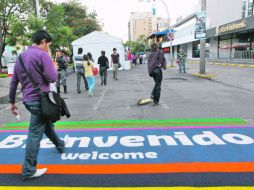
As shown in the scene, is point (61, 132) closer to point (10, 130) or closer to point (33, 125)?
point (10, 130)

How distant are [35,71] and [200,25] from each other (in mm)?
16264

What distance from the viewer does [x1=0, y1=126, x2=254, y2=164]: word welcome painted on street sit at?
14.4 feet

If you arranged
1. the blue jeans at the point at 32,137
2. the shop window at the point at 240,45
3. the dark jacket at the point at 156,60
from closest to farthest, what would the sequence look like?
the blue jeans at the point at 32,137 < the dark jacket at the point at 156,60 < the shop window at the point at 240,45

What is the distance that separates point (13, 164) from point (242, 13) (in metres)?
34.6

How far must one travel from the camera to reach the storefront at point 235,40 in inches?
1075

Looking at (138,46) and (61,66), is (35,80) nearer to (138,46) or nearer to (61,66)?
(61,66)

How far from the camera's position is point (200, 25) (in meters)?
18.3

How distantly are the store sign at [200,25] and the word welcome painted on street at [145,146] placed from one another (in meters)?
12.9

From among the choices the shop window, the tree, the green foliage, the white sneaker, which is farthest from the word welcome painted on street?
the tree

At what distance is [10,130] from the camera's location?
6.48 meters

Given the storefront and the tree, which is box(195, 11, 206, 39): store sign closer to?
the storefront

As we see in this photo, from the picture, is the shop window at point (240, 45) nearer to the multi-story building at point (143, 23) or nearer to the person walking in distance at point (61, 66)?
the person walking in distance at point (61, 66)

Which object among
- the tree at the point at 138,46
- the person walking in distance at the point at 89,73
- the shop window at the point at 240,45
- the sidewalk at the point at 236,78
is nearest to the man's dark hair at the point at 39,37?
the person walking in distance at the point at 89,73

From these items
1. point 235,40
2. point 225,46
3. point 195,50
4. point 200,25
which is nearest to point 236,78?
point 200,25
